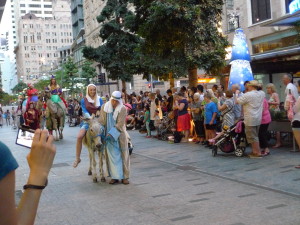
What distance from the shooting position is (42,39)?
178375 mm

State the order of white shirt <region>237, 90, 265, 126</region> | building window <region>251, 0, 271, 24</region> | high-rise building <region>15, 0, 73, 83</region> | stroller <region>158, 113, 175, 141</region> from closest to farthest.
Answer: white shirt <region>237, 90, 265, 126</region>
stroller <region>158, 113, 175, 141</region>
building window <region>251, 0, 271, 24</region>
high-rise building <region>15, 0, 73, 83</region>

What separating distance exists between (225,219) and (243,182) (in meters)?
2.21

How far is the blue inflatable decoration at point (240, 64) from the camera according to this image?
→ 575 inches

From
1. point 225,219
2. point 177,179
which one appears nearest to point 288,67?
point 177,179

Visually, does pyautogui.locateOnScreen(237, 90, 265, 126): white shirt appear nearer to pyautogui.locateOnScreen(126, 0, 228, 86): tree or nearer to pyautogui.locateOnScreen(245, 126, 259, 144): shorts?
pyautogui.locateOnScreen(245, 126, 259, 144): shorts

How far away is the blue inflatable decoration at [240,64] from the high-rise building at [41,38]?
548ft

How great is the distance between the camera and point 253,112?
33.1ft

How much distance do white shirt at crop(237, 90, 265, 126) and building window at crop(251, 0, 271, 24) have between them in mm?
15388

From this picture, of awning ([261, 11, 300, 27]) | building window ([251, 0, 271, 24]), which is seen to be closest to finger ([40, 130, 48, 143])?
awning ([261, 11, 300, 27])

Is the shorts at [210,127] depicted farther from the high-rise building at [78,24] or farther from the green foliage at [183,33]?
the high-rise building at [78,24]

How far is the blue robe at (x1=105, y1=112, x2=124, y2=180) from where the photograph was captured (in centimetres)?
805

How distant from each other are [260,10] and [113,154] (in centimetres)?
1938

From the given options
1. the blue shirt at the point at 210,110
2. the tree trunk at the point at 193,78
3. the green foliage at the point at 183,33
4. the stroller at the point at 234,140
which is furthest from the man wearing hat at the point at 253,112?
the tree trunk at the point at 193,78

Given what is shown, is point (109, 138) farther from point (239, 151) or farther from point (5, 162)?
point (5, 162)
